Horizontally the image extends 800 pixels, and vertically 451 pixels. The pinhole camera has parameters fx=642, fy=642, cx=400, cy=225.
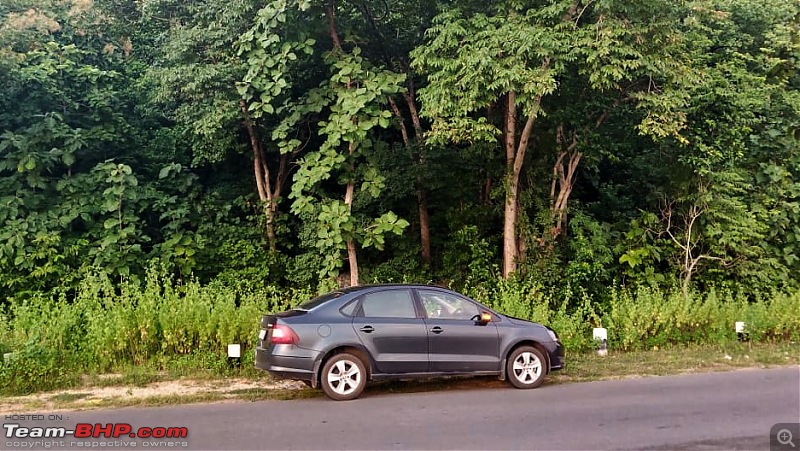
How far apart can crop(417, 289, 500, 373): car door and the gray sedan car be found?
13mm

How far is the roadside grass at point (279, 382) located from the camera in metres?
8.36

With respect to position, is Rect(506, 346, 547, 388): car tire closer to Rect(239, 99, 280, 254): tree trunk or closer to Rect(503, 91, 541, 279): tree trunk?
Rect(503, 91, 541, 279): tree trunk

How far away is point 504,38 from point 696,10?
14.7 feet

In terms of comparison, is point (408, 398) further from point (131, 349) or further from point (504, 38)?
point (504, 38)

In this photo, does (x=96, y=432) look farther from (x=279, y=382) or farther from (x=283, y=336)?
(x=279, y=382)

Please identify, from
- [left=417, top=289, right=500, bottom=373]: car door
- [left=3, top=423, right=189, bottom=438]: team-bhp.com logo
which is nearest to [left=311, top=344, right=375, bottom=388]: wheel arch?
[left=417, top=289, right=500, bottom=373]: car door

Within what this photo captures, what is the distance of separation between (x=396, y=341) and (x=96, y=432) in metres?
3.60

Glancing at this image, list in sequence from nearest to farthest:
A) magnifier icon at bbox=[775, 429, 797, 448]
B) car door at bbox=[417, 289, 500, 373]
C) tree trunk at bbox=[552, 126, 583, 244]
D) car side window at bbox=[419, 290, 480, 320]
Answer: magnifier icon at bbox=[775, 429, 797, 448] → car door at bbox=[417, 289, 500, 373] → car side window at bbox=[419, 290, 480, 320] → tree trunk at bbox=[552, 126, 583, 244]

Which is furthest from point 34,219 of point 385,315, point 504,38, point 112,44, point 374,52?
point 504,38

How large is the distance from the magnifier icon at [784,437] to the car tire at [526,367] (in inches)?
117

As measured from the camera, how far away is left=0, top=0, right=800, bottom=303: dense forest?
12281mm

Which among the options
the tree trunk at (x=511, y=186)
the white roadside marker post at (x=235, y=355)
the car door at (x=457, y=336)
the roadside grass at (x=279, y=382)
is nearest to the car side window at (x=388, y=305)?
the car door at (x=457, y=336)

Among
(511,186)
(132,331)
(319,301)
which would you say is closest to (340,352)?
(319,301)

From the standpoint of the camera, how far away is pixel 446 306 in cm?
881
